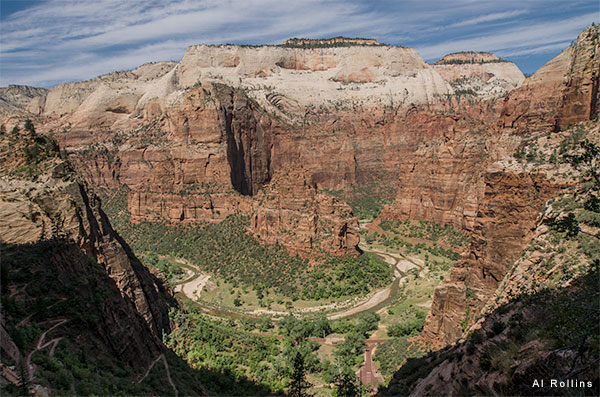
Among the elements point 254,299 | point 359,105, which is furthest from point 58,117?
point 254,299

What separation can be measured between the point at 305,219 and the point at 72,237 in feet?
129

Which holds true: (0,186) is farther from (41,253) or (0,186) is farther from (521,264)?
(521,264)

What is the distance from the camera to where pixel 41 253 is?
21281 mm

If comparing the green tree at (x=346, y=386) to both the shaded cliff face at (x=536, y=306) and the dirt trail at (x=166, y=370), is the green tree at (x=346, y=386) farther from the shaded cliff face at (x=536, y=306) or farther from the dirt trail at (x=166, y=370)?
the dirt trail at (x=166, y=370)

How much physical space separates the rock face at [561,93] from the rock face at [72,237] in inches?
1766

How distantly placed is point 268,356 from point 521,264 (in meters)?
25.9

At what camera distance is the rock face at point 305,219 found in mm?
61375

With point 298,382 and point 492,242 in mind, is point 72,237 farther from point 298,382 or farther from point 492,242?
point 492,242

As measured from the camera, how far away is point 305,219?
201 feet

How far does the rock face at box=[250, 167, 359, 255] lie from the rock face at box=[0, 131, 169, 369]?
→ 32.2m

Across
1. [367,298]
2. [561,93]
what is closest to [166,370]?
[367,298]

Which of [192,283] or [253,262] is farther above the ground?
[253,262]

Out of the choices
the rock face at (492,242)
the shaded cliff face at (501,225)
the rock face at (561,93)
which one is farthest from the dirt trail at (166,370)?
the rock face at (561,93)

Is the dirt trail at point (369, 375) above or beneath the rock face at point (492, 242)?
beneath
